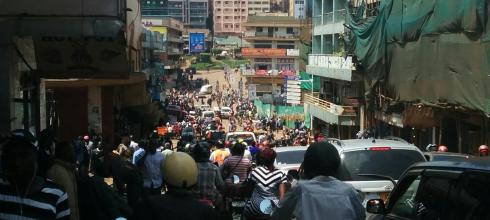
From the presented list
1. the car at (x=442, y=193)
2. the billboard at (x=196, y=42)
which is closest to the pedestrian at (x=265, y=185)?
the car at (x=442, y=193)

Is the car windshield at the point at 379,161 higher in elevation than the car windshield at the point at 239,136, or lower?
higher

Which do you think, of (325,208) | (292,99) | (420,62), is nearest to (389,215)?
(325,208)

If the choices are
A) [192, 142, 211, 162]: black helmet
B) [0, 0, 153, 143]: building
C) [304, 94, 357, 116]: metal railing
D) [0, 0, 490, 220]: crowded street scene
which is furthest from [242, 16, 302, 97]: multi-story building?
[192, 142, 211, 162]: black helmet

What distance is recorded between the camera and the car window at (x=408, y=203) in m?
5.95

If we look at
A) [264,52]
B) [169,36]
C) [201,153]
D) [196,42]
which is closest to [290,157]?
[201,153]

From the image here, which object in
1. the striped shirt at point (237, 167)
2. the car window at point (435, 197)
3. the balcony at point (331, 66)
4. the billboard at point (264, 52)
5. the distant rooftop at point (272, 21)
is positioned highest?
the distant rooftop at point (272, 21)

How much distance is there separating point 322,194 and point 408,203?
5.19 ft

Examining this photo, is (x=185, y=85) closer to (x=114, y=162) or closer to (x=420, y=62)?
(x=420, y=62)

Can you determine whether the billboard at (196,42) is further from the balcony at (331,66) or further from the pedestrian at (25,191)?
the pedestrian at (25,191)

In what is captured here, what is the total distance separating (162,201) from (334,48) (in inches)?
1697

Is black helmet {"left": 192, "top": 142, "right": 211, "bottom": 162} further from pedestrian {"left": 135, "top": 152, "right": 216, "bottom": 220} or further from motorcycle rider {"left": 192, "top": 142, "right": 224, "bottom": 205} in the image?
pedestrian {"left": 135, "top": 152, "right": 216, "bottom": 220}

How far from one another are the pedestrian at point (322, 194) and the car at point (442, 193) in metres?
0.64

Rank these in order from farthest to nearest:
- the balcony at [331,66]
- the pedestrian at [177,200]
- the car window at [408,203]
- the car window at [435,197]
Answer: the balcony at [331,66] → the car window at [408,203] → the car window at [435,197] → the pedestrian at [177,200]

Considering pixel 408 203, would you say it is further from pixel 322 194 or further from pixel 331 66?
pixel 331 66
